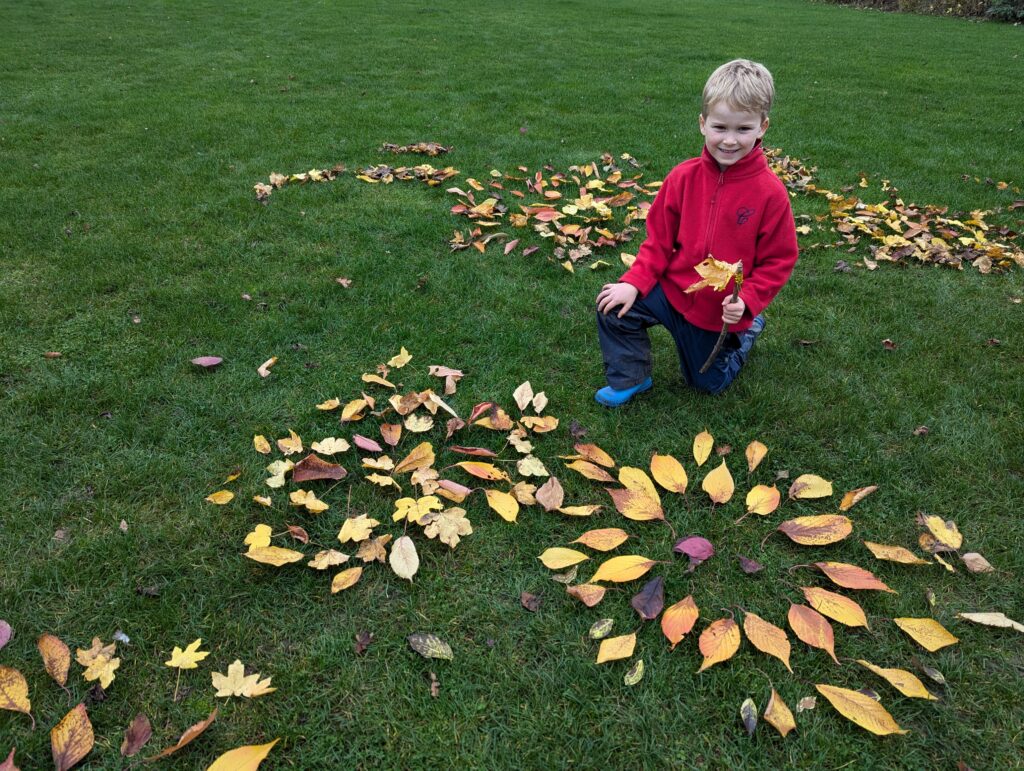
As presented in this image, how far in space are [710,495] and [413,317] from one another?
1.77 m

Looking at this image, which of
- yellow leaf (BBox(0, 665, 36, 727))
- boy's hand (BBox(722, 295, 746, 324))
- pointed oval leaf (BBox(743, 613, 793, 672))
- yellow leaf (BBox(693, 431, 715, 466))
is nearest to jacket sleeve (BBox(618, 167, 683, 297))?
boy's hand (BBox(722, 295, 746, 324))

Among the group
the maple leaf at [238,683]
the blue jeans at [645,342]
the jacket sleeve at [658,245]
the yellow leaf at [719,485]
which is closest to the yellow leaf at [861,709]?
the yellow leaf at [719,485]

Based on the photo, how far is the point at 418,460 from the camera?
236cm

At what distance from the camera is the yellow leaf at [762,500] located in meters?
2.20

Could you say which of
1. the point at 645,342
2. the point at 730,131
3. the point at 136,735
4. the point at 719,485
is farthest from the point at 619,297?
the point at 136,735

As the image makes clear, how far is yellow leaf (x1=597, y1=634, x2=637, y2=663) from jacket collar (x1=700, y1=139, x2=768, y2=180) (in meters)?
1.73

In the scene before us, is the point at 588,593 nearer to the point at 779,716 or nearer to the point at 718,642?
the point at 718,642

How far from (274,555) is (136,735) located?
56 cm

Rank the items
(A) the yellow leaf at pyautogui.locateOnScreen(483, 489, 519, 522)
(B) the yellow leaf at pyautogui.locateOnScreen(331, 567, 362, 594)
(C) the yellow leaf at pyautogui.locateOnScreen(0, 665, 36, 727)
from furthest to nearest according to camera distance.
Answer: (A) the yellow leaf at pyautogui.locateOnScreen(483, 489, 519, 522) < (B) the yellow leaf at pyautogui.locateOnScreen(331, 567, 362, 594) < (C) the yellow leaf at pyautogui.locateOnScreen(0, 665, 36, 727)

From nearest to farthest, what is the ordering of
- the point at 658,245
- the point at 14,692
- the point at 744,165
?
1. the point at 14,692
2. the point at 744,165
3. the point at 658,245

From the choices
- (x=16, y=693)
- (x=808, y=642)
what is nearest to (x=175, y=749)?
(x=16, y=693)

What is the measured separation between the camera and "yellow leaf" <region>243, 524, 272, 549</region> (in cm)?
202

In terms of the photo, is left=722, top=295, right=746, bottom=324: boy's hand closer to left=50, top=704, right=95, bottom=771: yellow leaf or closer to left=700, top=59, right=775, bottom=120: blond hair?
left=700, top=59, right=775, bottom=120: blond hair

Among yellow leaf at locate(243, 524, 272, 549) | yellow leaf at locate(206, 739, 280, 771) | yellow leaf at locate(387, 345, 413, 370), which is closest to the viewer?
yellow leaf at locate(206, 739, 280, 771)
